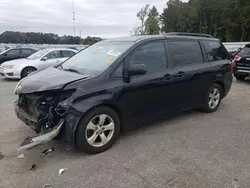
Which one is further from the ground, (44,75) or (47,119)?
(44,75)

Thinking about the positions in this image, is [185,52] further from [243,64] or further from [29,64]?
[29,64]

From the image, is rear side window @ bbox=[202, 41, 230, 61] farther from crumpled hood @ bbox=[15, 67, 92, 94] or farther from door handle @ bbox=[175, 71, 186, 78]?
crumpled hood @ bbox=[15, 67, 92, 94]

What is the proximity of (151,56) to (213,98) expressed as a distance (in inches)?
85.1

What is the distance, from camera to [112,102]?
3498 mm

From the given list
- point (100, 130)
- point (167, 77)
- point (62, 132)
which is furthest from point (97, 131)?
point (167, 77)

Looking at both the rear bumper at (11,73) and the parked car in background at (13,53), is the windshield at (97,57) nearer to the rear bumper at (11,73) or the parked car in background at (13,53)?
the rear bumper at (11,73)

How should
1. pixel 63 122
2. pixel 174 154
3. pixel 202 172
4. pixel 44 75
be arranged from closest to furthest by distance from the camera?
pixel 202 172, pixel 63 122, pixel 174 154, pixel 44 75

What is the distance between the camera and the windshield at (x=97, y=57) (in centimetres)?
373

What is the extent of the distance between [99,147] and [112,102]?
0.68 metres

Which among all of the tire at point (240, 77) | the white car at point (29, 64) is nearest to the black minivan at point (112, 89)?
the tire at point (240, 77)

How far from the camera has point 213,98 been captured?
5363 mm

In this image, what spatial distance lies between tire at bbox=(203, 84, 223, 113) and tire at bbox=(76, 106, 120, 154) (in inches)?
97.0

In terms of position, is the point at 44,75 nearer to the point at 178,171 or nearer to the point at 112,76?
the point at 112,76

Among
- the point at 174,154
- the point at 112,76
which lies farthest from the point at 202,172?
the point at 112,76
